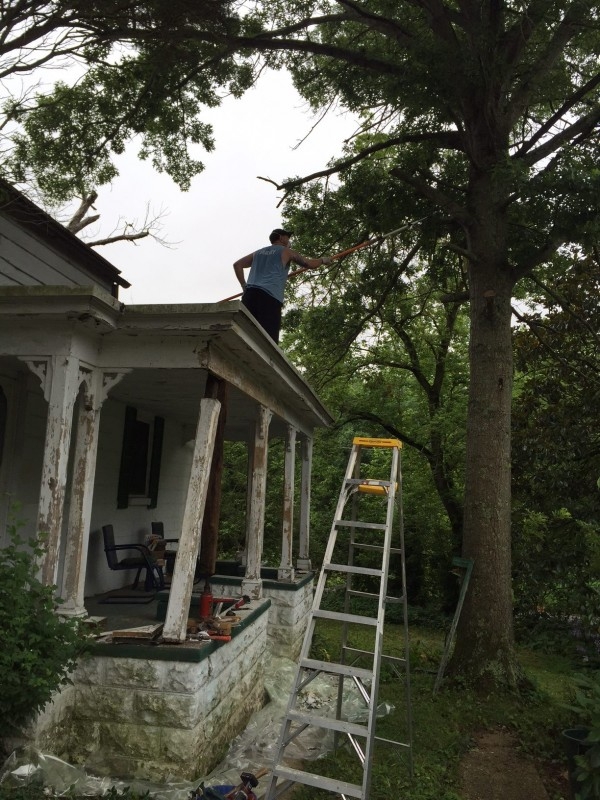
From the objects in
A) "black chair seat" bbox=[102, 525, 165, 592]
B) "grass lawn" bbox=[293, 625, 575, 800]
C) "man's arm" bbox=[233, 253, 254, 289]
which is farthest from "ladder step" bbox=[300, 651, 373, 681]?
"black chair seat" bbox=[102, 525, 165, 592]

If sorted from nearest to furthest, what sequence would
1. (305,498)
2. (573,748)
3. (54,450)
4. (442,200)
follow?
1. (573,748)
2. (54,450)
3. (442,200)
4. (305,498)

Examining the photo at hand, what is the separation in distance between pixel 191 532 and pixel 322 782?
2.05 metres

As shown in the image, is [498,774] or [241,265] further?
[241,265]

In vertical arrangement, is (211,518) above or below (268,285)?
below

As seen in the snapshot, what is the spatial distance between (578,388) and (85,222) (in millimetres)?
15074

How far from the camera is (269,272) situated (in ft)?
24.0

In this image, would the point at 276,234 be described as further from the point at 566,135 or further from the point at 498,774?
the point at 498,774

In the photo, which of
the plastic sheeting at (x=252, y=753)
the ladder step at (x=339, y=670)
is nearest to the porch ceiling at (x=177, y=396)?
the ladder step at (x=339, y=670)

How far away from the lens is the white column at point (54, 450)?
197 inches

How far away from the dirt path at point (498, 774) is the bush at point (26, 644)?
10.8 ft

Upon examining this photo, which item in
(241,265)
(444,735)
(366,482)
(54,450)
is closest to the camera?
(54,450)

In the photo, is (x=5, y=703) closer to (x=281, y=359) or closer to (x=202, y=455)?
(x=202, y=455)

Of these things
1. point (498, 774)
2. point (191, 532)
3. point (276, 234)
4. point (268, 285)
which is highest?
point (276, 234)

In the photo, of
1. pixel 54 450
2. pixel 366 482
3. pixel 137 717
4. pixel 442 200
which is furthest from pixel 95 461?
pixel 442 200
